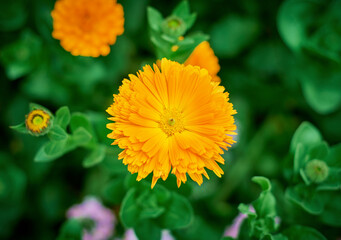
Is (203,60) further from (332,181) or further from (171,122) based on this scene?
(332,181)

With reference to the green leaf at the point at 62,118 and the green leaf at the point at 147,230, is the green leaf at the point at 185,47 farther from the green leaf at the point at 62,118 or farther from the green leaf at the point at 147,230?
the green leaf at the point at 147,230

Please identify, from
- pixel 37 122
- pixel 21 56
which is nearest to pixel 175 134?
pixel 37 122

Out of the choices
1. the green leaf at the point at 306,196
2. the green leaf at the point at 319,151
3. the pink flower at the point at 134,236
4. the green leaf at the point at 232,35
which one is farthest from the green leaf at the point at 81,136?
the green leaf at the point at 232,35

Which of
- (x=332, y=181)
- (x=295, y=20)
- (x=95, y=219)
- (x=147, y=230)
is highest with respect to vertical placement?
(x=295, y=20)

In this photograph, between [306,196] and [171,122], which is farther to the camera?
[306,196]

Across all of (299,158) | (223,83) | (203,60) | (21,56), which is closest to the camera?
(299,158)

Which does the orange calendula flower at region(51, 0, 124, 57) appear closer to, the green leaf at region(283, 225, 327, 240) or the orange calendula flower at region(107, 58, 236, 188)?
the orange calendula flower at region(107, 58, 236, 188)

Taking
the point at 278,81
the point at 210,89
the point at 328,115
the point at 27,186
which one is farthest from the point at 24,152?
the point at 328,115
